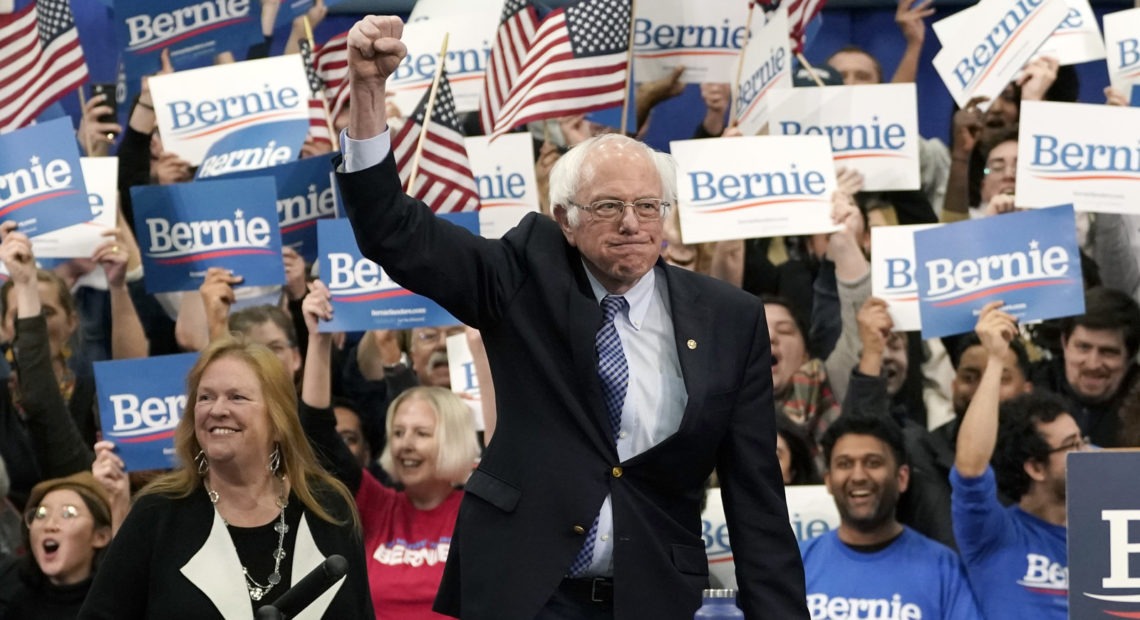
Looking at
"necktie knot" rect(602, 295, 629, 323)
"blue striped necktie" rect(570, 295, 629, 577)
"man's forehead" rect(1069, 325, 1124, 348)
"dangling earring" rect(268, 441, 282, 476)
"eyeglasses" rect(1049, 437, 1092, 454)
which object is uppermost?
"man's forehead" rect(1069, 325, 1124, 348)

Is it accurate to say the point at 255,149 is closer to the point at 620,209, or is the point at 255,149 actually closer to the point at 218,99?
the point at 218,99

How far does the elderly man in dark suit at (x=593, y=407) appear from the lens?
2.62 meters

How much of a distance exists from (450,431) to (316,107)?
183 cm

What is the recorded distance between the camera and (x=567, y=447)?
265 cm

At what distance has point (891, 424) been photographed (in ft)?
17.0

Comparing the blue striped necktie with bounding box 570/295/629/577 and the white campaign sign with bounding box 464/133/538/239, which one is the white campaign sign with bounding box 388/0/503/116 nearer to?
the white campaign sign with bounding box 464/133/538/239

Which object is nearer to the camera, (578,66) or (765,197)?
(765,197)

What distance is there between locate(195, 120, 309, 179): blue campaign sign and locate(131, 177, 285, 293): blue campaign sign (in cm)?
40

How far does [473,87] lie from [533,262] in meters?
4.02

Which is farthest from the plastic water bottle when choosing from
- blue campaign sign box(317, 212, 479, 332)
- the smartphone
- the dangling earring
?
the smartphone

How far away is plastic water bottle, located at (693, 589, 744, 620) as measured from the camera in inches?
92.4

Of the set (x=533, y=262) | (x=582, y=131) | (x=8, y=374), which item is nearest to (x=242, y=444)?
(x=533, y=262)

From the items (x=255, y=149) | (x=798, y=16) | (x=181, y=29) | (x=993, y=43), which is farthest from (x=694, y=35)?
(x=181, y=29)

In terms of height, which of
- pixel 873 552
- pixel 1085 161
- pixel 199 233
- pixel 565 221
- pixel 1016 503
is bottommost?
pixel 873 552
